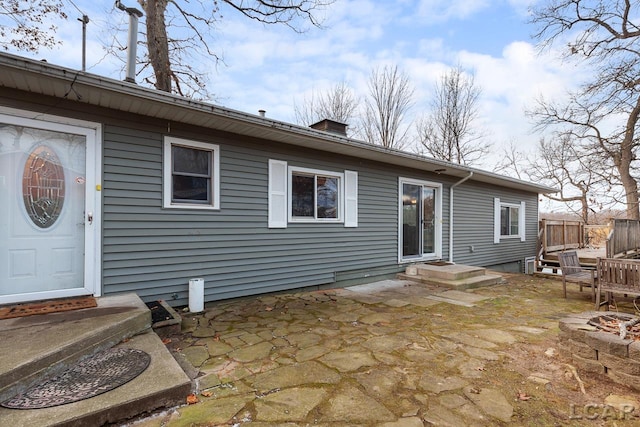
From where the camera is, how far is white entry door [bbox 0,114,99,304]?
3279 mm

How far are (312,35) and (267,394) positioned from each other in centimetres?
841

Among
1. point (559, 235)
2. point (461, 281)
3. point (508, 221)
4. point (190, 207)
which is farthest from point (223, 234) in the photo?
point (559, 235)

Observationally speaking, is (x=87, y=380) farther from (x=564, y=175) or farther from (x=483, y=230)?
(x=564, y=175)

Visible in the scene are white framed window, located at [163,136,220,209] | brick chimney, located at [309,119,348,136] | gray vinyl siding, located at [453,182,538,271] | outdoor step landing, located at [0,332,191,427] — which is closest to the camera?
outdoor step landing, located at [0,332,191,427]

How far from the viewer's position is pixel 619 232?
24.8 ft

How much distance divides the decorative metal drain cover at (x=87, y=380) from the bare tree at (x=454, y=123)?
1731 centimetres

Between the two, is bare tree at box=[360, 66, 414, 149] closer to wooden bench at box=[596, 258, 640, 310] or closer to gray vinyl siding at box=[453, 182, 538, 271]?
gray vinyl siding at box=[453, 182, 538, 271]

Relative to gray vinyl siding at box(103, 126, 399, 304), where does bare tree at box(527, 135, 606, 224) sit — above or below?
above

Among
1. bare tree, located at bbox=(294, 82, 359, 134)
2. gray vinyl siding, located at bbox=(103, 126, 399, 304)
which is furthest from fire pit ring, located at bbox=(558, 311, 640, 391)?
bare tree, located at bbox=(294, 82, 359, 134)

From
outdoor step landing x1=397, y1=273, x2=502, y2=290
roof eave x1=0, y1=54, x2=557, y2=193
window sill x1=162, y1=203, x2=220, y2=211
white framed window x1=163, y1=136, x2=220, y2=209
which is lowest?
outdoor step landing x1=397, y1=273, x2=502, y2=290

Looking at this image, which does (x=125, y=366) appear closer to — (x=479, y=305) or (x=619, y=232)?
(x=479, y=305)

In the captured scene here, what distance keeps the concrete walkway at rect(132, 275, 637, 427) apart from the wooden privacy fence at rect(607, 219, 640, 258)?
10.6 feet

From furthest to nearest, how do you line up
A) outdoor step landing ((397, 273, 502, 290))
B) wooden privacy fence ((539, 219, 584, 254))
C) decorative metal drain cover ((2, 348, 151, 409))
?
wooden privacy fence ((539, 219, 584, 254)) < outdoor step landing ((397, 273, 502, 290)) < decorative metal drain cover ((2, 348, 151, 409))

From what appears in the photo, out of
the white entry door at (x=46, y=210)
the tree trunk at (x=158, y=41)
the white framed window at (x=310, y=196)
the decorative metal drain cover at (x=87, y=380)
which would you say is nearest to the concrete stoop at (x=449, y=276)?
the white framed window at (x=310, y=196)
